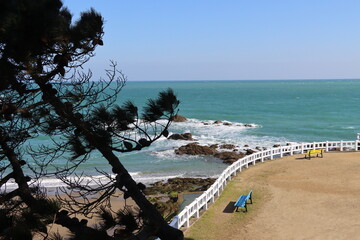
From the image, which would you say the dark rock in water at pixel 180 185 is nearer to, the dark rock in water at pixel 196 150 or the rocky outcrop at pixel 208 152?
the rocky outcrop at pixel 208 152

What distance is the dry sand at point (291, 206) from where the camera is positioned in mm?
11703

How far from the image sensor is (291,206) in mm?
14031

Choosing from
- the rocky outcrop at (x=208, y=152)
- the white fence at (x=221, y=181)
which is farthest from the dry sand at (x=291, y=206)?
the rocky outcrop at (x=208, y=152)

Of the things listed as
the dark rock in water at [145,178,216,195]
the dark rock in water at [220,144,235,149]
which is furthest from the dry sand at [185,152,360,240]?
the dark rock in water at [220,144,235,149]

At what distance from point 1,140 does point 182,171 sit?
2351 centimetres

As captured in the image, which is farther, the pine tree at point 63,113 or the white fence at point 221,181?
the white fence at point 221,181

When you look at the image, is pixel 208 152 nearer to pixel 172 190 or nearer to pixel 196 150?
pixel 196 150

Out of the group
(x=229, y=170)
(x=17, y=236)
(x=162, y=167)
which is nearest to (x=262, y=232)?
(x=229, y=170)

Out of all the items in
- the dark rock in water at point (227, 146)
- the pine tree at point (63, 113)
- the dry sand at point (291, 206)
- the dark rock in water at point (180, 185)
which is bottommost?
the dark rock in water at point (227, 146)

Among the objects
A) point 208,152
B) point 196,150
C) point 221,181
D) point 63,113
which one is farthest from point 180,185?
point 63,113

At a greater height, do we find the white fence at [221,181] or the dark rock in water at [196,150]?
the white fence at [221,181]

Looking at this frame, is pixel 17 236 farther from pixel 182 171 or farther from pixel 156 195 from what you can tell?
pixel 182 171

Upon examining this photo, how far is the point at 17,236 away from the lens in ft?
14.3

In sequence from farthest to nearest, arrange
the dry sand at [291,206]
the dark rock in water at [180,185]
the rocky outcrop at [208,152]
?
the rocky outcrop at [208,152] < the dark rock in water at [180,185] < the dry sand at [291,206]
